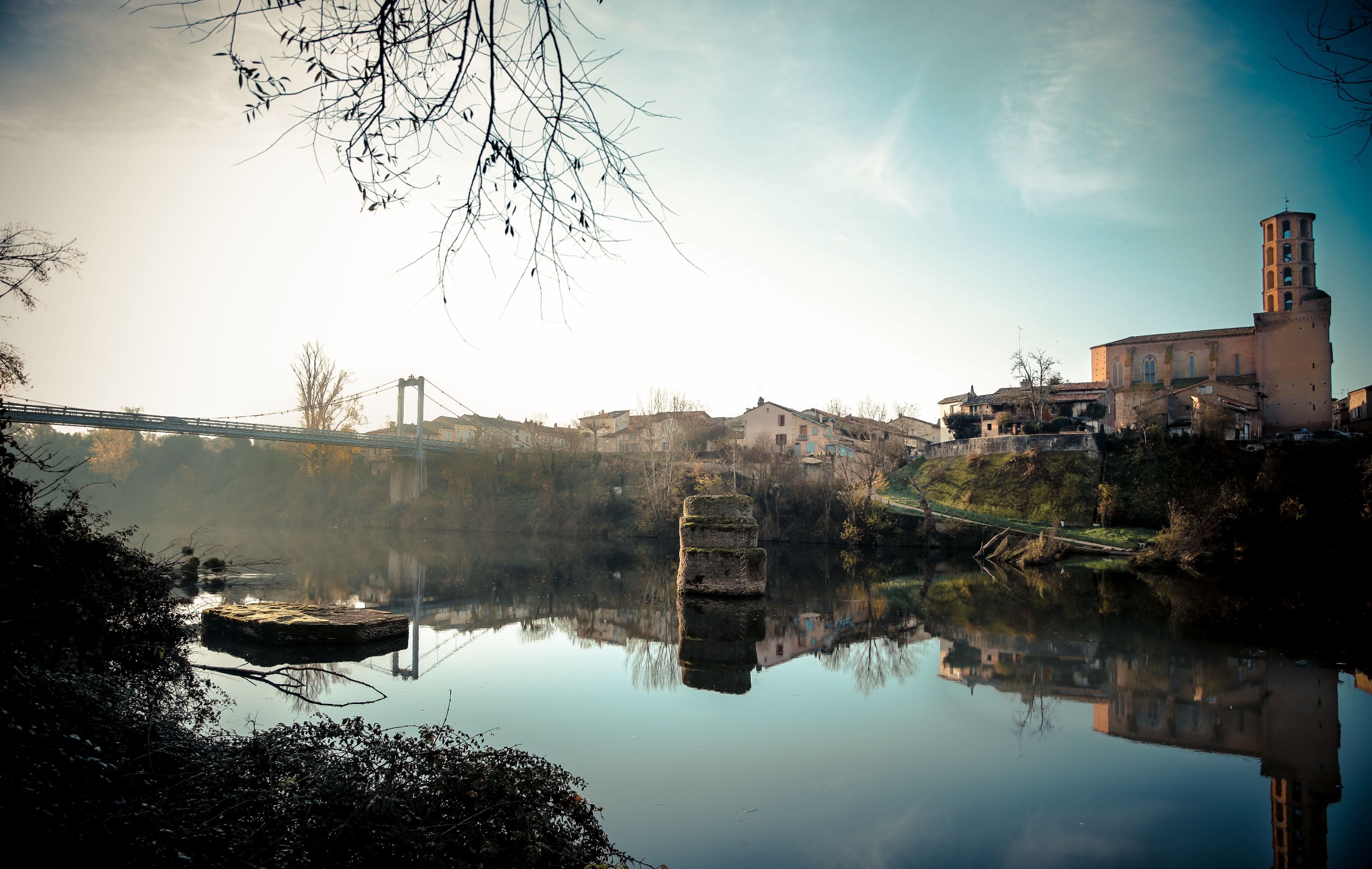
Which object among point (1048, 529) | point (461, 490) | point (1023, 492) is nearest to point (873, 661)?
point (1048, 529)

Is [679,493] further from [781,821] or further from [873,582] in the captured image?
[781,821]

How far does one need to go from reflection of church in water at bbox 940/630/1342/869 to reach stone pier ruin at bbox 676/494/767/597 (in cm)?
525

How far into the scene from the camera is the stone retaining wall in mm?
36469

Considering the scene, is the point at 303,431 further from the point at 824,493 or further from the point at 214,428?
the point at 824,493

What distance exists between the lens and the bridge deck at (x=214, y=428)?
30.6m

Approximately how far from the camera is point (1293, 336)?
146 ft

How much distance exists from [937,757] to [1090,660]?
5.39 metres

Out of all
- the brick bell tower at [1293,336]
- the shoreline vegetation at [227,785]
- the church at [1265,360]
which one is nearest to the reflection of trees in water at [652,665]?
the shoreline vegetation at [227,785]

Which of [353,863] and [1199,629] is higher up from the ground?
[353,863]

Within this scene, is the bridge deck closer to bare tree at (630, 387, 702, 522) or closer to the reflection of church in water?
bare tree at (630, 387, 702, 522)

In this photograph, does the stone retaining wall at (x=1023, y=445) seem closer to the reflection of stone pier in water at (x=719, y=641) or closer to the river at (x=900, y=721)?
the river at (x=900, y=721)

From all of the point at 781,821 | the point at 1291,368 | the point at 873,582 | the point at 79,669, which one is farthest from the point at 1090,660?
the point at 1291,368

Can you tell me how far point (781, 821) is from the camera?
535 cm

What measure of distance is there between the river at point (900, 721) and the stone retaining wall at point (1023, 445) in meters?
22.6
